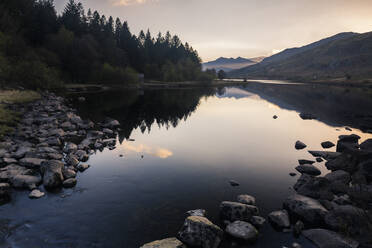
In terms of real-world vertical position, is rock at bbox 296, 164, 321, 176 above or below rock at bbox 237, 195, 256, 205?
below

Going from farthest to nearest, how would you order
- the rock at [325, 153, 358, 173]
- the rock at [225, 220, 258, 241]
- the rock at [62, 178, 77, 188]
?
the rock at [325, 153, 358, 173], the rock at [62, 178, 77, 188], the rock at [225, 220, 258, 241]

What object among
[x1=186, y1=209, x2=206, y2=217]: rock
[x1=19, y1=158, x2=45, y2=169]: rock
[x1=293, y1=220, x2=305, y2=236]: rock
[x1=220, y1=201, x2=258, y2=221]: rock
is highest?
[x1=19, y1=158, x2=45, y2=169]: rock

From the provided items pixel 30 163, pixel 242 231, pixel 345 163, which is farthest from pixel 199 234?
pixel 345 163

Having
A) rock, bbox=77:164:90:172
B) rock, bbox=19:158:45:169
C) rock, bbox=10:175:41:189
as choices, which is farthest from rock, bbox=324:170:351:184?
rock, bbox=19:158:45:169

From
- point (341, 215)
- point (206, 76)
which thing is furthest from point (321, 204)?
point (206, 76)

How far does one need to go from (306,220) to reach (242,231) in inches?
151

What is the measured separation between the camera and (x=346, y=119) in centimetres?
4222

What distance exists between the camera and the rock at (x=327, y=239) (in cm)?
877

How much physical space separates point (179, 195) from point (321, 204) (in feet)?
25.8

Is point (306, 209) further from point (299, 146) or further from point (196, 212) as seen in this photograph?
point (299, 146)

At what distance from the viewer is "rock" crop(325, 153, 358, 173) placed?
656 inches

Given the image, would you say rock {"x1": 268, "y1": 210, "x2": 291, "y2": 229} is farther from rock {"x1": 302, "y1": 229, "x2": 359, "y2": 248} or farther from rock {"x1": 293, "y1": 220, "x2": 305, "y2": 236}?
rock {"x1": 302, "y1": 229, "x2": 359, "y2": 248}

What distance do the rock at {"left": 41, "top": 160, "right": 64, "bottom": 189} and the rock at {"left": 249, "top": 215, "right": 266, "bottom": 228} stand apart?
37.2 ft

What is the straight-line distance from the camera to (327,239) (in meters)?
9.23
